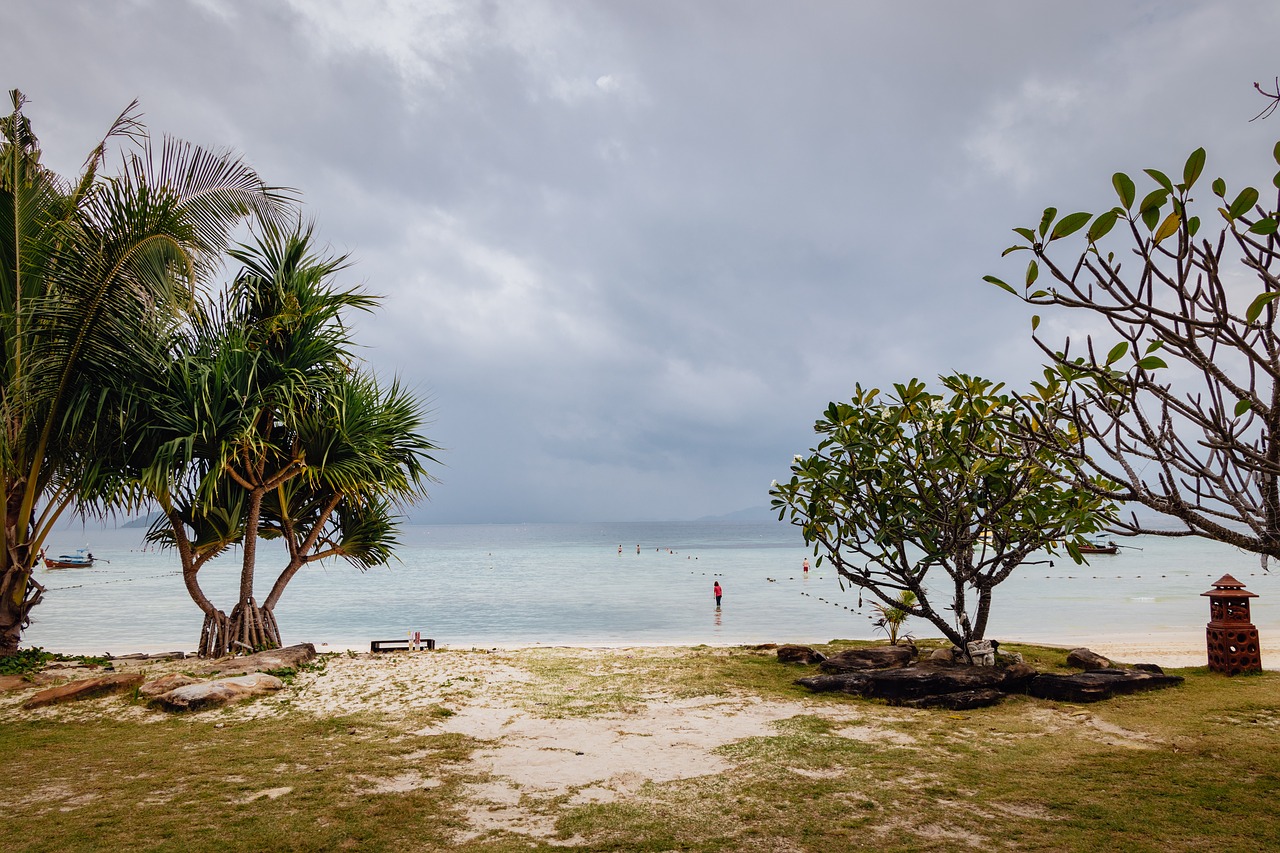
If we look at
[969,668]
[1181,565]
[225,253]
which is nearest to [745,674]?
[969,668]

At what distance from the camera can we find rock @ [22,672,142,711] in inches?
285

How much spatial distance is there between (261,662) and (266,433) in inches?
122

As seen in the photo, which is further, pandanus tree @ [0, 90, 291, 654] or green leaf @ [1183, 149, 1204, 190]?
pandanus tree @ [0, 90, 291, 654]

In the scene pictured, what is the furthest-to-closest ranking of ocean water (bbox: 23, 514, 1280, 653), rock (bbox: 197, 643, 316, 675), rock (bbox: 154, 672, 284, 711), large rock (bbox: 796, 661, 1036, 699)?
ocean water (bbox: 23, 514, 1280, 653)
rock (bbox: 197, 643, 316, 675)
large rock (bbox: 796, 661, 1036, 699)
rock (bbox: 154, 672, 284, 711)

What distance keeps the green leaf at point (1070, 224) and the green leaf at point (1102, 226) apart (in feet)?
0.54

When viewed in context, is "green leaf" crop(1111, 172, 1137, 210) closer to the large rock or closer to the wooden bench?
the large rock

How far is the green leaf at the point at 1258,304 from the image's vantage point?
265 centimetres

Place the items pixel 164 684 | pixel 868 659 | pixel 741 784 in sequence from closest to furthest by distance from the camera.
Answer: pixel 741 784, pixel 164 684, pixel 868 659

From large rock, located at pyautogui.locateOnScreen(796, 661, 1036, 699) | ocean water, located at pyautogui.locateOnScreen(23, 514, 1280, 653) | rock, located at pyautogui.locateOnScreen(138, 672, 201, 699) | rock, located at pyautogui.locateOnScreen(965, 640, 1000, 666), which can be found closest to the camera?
rock, located at pyautogui.locateOnScreen(138, 672, 201, 699)

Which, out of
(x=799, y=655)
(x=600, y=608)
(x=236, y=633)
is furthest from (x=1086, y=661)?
(x=600, y=608)

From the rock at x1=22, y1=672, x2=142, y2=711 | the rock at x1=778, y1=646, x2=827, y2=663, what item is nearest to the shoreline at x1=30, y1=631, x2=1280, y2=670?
the rock at x1=778, y1=646, x2=827, y2=663

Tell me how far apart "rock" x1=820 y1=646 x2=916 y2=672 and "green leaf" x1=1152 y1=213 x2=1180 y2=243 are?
7.54 meters

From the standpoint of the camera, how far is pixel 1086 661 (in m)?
9.69

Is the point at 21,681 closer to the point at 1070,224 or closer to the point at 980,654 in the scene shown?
the point at 1070,224
